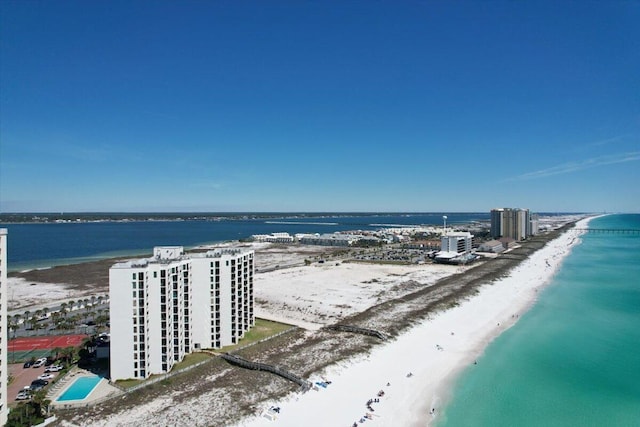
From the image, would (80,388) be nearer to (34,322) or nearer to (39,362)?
(39,362)

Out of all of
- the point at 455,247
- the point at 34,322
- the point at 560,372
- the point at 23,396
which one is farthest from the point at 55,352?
the point at 455,247

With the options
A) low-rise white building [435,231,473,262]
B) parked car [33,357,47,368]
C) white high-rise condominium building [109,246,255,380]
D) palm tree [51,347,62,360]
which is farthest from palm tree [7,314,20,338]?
low-rise white building [435,231,473,262]

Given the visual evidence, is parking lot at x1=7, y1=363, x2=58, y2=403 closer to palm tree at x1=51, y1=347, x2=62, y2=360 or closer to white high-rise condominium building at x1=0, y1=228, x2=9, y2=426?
palm tree at x1=51, y1=347, x2=62, y2=360

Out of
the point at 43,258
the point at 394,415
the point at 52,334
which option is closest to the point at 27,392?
the point at 52,334

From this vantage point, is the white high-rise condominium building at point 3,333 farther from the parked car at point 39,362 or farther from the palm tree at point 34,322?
the palm tree at point 34,322

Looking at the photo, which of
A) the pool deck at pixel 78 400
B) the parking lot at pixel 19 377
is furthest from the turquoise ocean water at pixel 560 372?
the parking lot at pixel 19 377
